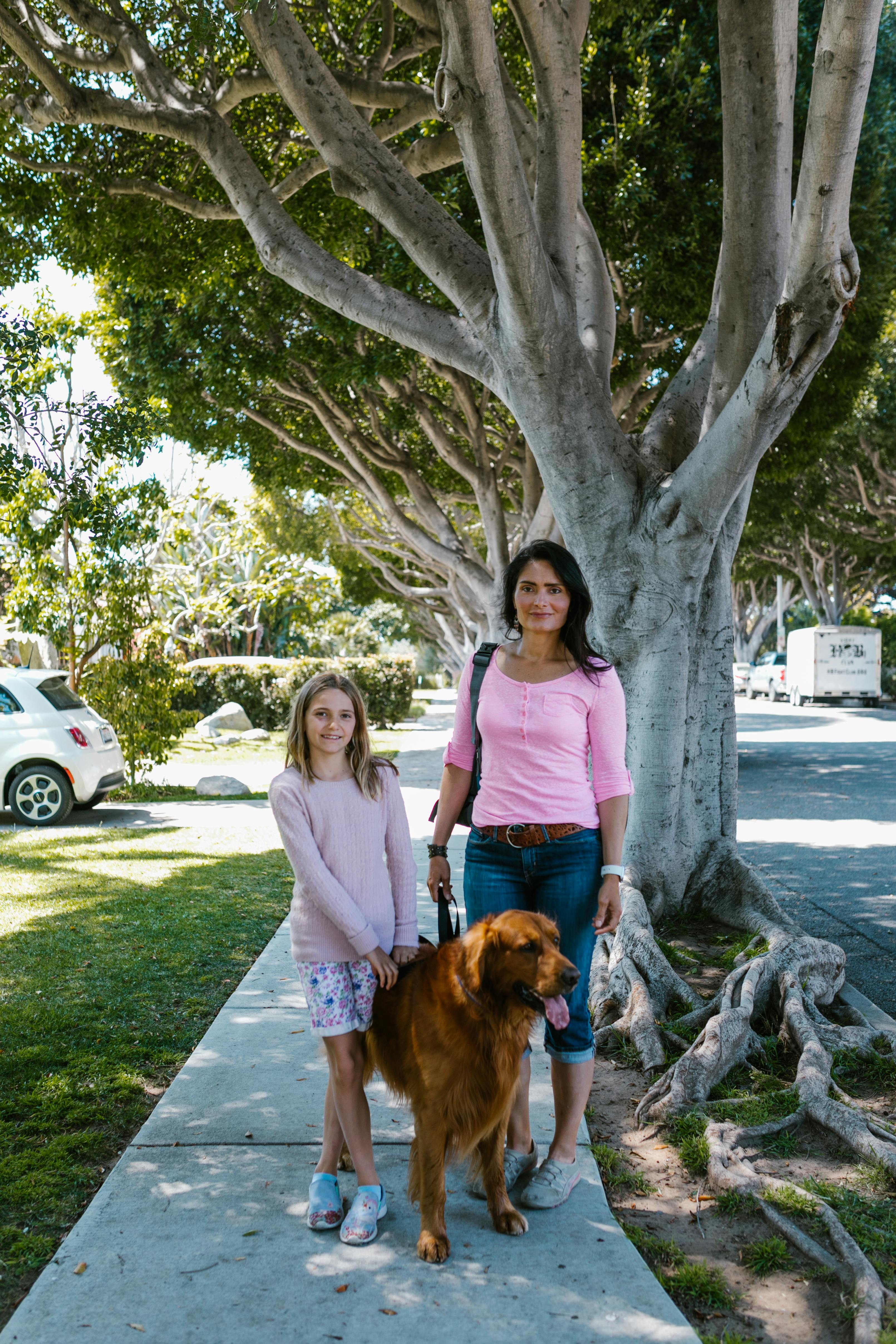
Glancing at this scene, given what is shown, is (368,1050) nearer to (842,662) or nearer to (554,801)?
(554,801)

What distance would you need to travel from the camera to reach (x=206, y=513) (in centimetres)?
3809

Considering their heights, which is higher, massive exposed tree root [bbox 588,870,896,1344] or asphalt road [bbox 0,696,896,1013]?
massive exposed tree root [bbox 588,870,896,1344]

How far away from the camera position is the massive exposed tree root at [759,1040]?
3.29 meters

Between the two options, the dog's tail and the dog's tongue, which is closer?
the dog's tongue

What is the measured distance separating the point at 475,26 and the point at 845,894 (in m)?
6.61

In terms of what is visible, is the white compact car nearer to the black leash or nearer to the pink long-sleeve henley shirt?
the black leash

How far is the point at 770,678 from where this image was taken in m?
44.1

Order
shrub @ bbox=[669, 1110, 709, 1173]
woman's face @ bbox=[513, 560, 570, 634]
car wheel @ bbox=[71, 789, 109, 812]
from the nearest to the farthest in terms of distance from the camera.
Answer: woman's face @ bbox=[513, 560, 570, 634] < shrub @ bbox=[669, 1110, 709, 1173] < car wheel @ bbox=[71, 789, 109, 812]

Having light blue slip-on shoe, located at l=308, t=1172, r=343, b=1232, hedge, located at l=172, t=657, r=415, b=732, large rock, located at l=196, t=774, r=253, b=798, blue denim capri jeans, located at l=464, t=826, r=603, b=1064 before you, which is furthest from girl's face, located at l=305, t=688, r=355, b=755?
hedge, located at l=172, t=657, r=415, b=732

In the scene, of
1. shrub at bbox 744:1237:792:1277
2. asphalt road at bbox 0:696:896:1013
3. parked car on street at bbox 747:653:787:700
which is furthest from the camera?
parked car on street at bbox 747:653:787:700

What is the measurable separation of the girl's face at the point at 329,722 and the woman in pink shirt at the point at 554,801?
15.8 inches

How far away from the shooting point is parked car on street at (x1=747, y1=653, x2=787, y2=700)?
42750mm

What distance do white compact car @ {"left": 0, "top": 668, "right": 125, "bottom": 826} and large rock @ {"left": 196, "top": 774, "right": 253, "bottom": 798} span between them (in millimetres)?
2320

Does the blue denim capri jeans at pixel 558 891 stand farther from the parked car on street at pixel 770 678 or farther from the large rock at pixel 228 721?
the parked car on street at pixel 770 678
